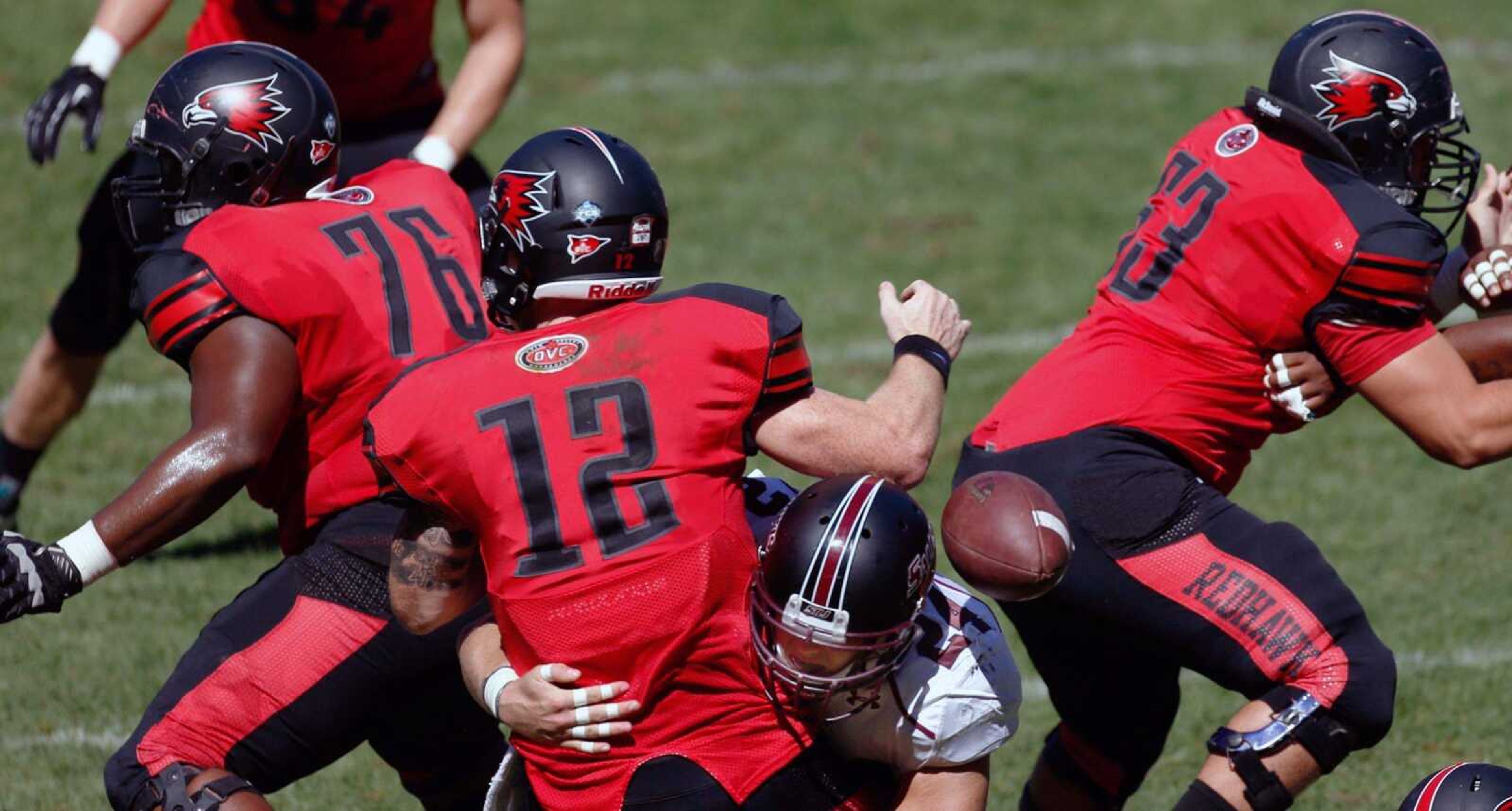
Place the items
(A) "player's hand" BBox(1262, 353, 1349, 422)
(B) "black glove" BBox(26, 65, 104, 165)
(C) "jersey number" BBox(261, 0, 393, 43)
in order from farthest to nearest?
(C) "jersey number" BBox(261, 0, 393, 43) < (B) "black glove" BBox(26, 65, 104, 165) < (A) "player's hand" BBox(1262, 353, 1349, 422)

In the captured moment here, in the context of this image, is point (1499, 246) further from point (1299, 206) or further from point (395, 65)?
point (395, 65)

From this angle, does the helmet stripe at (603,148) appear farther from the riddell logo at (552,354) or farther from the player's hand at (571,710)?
the player's hand at (571,710)

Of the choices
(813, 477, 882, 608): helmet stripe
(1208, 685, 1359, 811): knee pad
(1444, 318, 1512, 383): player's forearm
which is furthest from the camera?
(1444, 318, 1512, 383): player's forearm

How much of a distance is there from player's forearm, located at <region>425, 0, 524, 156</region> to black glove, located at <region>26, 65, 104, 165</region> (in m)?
0.99

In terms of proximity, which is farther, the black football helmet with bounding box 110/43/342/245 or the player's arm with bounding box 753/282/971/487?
the black football helmet with bounding box 110/43/342/245

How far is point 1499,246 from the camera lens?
4340mm

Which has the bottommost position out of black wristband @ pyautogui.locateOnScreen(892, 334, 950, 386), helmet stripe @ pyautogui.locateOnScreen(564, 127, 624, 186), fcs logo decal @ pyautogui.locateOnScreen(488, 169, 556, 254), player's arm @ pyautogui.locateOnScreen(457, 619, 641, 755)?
player's arm @ pyautogui.locateOnScreen(457, 619, 641, 755)

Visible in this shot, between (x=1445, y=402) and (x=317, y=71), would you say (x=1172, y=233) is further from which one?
(x=317, y=71)

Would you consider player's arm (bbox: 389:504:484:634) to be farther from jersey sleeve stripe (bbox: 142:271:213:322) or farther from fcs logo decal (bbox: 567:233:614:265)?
jersey sleeve stripe (bbox: 142:271:213:322)

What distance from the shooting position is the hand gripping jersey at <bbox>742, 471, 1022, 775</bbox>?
3459 millimetres

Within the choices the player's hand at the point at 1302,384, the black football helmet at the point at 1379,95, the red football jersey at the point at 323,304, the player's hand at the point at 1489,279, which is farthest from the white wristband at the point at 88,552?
the player's hand at the point at 1489,279

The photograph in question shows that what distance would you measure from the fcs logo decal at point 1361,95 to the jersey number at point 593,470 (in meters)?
1.81

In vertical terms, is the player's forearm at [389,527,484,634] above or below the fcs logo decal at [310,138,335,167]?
below

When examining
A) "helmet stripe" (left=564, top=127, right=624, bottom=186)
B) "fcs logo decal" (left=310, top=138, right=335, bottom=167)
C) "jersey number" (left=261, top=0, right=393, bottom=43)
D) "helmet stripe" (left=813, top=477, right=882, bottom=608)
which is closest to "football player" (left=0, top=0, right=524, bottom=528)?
"jersey number" (left=261, top=0, right=393, bottom=43)
